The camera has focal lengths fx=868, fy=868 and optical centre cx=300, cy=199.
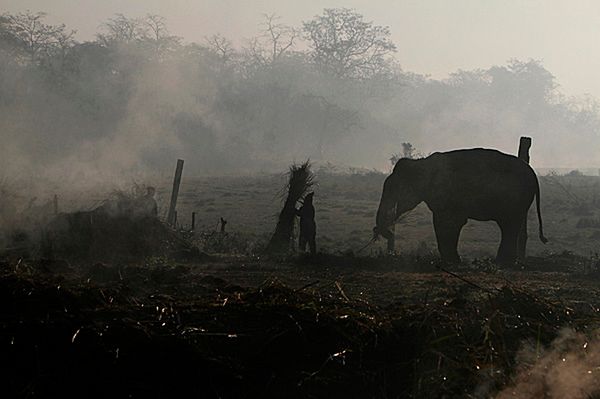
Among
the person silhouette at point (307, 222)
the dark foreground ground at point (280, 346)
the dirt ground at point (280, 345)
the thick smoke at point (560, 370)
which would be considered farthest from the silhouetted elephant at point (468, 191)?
the thick smoke at point (560, 370)

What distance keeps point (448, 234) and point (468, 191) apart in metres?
1.07

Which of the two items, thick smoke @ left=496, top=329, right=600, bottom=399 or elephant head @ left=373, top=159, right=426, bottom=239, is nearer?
thick smoke @ left=496, top=329, right=600, bottom=399

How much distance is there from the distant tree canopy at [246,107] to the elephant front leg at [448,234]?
17160 mm

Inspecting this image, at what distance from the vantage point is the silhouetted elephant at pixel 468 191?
18.3m

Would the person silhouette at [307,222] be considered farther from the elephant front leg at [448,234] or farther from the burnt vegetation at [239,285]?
the elephant front leg at [448,234]

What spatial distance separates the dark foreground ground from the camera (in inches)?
260

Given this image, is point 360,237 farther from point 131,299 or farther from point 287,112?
point 287,112

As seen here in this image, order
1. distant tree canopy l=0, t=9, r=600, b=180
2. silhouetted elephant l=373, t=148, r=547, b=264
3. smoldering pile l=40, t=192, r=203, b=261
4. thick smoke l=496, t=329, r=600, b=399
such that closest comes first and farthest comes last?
thick smoke l=496, t=329, r=600, b=399
smoldering pile l=40, t=192, r=203, b=261
silhouetted elephant l=373, t=148, r=547, b=264
distant tree canopy l=0, t=9, r=600, b=180

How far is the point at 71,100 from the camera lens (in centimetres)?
5094

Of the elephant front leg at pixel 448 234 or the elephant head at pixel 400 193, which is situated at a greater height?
the elephant head at pixel 400 193

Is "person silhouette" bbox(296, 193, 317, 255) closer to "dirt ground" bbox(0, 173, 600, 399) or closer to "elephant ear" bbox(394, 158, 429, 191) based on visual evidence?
"elephant ear" bbox(394, 158, 429, 191)

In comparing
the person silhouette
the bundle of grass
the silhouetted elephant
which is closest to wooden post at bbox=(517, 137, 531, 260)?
the silhouetted elephant

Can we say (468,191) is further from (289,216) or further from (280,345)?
(280,345)

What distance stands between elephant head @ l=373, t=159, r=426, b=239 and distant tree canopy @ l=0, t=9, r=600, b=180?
1581cm
